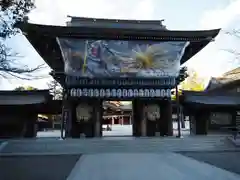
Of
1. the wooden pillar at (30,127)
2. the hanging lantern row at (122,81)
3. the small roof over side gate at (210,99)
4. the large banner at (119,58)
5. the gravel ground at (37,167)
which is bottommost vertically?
the gravel ground at (37,167)

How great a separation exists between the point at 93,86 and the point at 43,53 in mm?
4574

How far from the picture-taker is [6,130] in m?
18.2

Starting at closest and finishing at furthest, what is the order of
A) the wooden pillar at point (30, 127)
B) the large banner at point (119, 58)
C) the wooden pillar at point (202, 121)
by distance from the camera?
the large banner at point (119, 58)
the wooden pillar at point (30, 127)
the wooden pillar at point (202, 121)

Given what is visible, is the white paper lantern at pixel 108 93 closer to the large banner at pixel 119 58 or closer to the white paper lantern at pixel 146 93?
the large banner at pixel 119 58

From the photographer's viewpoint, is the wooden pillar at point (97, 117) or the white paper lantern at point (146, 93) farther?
the wooden pillar at point (97, 117)

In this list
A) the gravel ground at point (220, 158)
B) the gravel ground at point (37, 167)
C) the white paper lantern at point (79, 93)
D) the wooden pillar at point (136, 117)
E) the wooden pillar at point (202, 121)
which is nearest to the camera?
the gravel ground at point (37, 167)

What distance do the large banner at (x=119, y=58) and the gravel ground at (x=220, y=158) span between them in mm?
6146

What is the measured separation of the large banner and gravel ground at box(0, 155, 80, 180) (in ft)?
20.7

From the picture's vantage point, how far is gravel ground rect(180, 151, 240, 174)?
9367 mm

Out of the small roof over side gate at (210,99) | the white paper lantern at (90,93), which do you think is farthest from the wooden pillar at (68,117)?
the small roof over side gate at (210,99)

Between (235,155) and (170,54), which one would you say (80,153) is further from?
(170,54)

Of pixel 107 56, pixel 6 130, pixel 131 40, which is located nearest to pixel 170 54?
pixel 131 40

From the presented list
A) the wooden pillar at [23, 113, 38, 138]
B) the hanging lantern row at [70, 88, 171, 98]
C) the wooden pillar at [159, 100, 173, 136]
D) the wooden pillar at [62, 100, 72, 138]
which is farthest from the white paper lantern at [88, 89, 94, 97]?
the wooden pillar at [159, 100, 173, 136]

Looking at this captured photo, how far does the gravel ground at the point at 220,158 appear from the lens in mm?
9367
